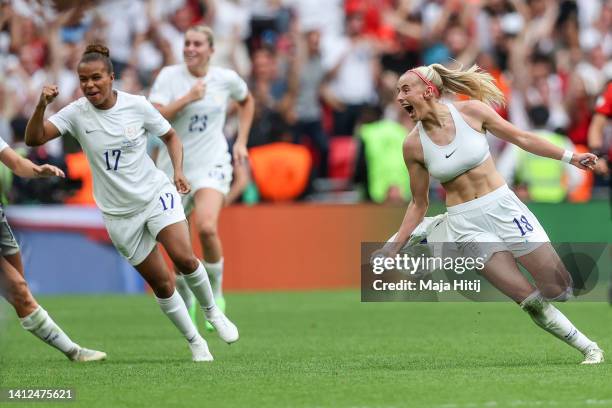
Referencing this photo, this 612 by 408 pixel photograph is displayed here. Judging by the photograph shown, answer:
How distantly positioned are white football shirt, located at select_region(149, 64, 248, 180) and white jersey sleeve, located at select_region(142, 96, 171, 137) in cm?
218

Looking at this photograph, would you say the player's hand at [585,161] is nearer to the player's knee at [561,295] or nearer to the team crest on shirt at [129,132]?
the player's knee at [561,295]

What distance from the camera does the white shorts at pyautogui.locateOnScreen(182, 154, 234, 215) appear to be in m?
12.3

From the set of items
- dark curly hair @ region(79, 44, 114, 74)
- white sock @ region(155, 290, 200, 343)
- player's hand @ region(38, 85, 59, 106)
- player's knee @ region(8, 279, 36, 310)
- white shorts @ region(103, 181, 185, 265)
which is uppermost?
dark curly hair @ region(79, 44, 114, 74)

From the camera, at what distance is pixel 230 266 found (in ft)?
61.8

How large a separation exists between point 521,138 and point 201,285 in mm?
2855

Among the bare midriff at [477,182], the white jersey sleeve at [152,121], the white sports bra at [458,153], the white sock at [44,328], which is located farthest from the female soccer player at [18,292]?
the bare midriff at [477,182]

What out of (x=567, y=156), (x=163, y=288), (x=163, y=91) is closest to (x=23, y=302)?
(x=163, y=288)

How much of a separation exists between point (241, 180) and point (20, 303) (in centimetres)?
670

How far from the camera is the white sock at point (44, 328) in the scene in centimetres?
1009

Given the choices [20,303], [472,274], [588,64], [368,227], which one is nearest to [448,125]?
[472,274]

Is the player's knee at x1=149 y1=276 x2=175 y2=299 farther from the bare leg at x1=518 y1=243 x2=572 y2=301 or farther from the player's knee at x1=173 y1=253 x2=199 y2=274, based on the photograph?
the bare leg at x1=518 y1=243 x2=572 y2=301

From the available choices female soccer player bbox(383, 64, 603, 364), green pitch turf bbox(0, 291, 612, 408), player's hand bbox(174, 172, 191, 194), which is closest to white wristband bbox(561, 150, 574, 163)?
female soccer player bbox(383, 64, 603, 364)

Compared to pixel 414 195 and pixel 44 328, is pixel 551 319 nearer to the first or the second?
pixel 414 195

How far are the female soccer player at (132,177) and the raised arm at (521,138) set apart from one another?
2299mm
